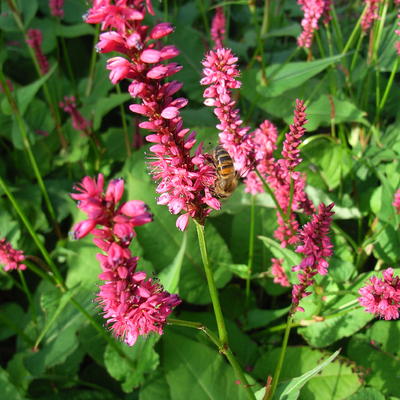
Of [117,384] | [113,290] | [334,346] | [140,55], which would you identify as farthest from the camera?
[117,384]

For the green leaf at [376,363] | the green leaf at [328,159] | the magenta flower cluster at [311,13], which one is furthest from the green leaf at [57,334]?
the magenta flower cluster at [311,13]

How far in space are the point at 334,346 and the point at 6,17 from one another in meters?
3.86

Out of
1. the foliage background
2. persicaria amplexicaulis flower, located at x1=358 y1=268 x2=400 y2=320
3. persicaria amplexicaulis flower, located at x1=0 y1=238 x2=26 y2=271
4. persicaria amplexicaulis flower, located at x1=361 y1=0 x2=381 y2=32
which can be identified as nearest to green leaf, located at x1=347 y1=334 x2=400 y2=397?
the foliage background

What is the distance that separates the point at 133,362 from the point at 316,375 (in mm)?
1056

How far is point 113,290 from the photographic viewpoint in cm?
123

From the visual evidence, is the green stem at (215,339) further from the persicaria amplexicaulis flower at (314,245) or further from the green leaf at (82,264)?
the green leaf at (82,264)

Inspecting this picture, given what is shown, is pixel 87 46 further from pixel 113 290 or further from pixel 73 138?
pixel 113 290

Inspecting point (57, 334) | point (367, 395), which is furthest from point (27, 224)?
point (367, 395)

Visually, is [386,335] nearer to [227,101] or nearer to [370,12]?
[227,101]

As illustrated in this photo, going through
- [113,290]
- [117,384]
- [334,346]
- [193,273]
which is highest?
[113,290]

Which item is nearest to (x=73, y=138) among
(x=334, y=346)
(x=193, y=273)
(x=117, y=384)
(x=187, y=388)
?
(x=193, y=273)

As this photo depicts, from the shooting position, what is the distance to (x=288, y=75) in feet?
10.3

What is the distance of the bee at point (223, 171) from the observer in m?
1.93

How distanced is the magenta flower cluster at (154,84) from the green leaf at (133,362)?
1.32 meters
